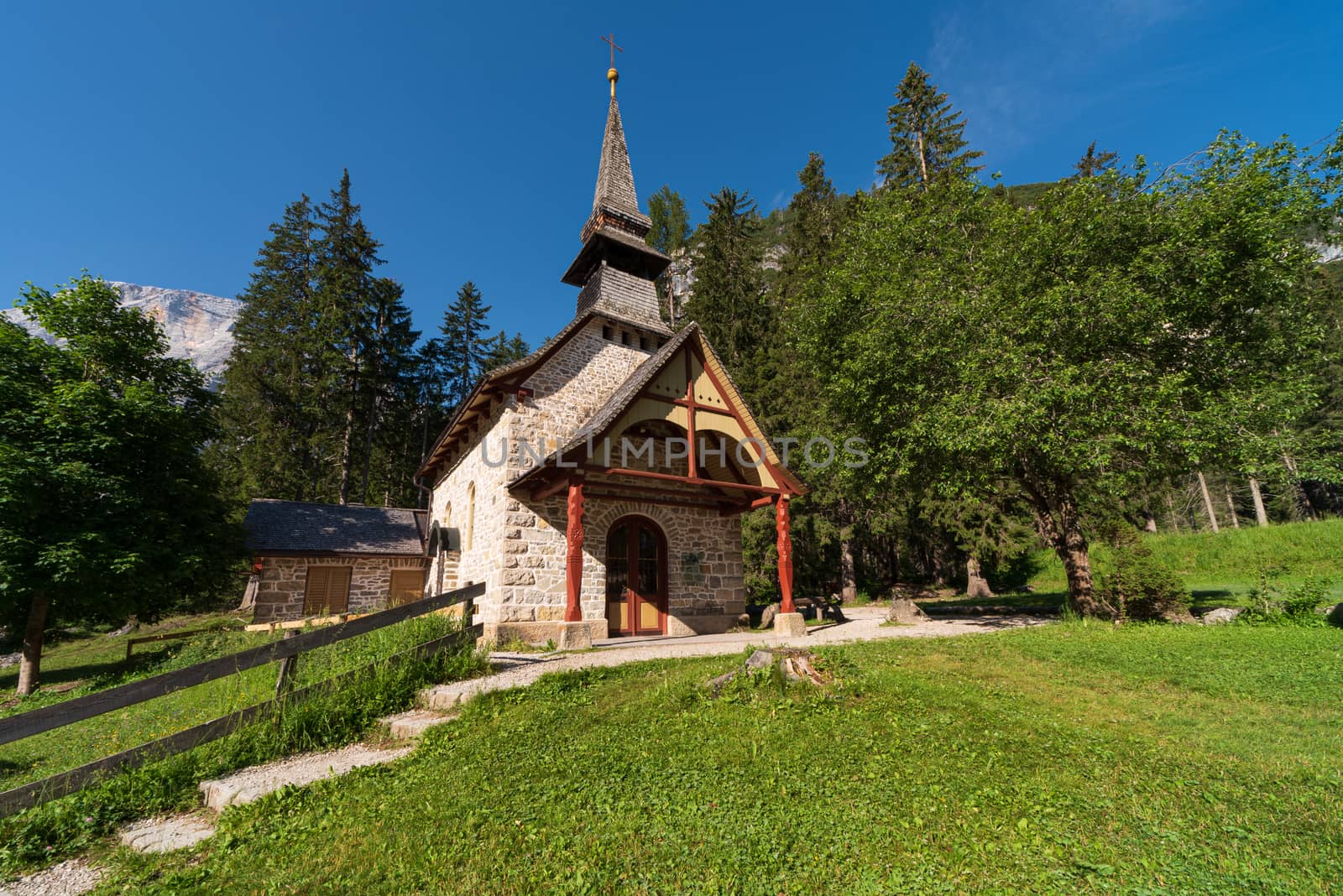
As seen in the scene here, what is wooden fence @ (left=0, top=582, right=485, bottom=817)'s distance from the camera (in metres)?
3.75

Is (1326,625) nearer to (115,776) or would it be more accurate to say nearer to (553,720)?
(553,720)

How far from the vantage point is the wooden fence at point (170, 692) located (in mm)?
3746

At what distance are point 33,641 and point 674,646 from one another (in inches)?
606

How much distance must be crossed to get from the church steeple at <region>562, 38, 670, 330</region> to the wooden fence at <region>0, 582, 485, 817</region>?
953cm

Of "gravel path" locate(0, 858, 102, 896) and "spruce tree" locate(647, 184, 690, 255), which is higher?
"spruce tree" locate(647, 184, 690, 255)

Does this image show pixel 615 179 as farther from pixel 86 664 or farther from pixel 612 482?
pixel 86 664

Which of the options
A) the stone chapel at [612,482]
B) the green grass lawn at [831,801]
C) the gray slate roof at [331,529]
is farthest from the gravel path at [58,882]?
the gray slate roof at [331,529]

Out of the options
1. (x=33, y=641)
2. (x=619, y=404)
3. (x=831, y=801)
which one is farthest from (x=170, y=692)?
(x=33, y=641)

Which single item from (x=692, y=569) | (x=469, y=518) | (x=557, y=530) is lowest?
(x=692, y=569)

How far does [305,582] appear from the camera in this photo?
18422 millimetres

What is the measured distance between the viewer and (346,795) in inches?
152

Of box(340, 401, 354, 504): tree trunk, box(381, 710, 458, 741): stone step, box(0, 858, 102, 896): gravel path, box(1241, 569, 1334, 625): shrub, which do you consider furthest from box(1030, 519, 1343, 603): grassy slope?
box(340, 401, 354, 504): tree trunk

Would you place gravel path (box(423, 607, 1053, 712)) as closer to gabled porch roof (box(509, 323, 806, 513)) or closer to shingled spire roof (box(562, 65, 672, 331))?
gabled porch roof (box(509, 323, 806, 513))

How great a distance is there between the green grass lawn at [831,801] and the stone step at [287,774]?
26cm
